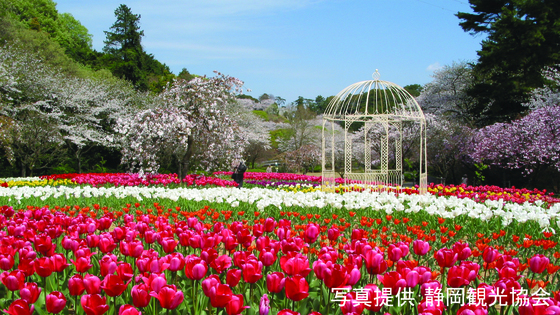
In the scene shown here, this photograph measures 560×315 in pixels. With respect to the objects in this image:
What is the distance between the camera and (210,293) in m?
1.66

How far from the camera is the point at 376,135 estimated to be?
69.5 ft

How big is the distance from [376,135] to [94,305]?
20509 millimetres

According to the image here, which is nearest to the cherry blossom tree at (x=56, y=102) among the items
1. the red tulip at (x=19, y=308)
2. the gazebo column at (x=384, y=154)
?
the gazebo column at (x=384, y=154)

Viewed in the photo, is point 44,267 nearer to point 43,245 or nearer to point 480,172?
point 43,245

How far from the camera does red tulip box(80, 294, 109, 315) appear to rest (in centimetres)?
154

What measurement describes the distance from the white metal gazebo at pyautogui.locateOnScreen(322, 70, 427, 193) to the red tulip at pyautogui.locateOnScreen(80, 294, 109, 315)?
832cm

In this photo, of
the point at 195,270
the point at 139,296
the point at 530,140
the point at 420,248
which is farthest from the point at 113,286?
the point at 530,140

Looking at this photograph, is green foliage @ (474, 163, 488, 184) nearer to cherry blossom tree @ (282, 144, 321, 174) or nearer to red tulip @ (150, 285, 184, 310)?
cherry blossom tree @ (282, 144, 321, 174)

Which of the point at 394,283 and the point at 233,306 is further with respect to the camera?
the point at 394,283

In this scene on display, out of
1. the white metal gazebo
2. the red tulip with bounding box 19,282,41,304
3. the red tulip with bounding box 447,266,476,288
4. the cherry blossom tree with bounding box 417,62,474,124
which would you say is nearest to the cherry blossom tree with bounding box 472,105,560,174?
the white metal gazebo

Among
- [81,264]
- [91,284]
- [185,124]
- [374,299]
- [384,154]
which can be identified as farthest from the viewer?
[384,154]

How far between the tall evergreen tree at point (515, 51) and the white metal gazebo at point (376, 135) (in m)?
3.69

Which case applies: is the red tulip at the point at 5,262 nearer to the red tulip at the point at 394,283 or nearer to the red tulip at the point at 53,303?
the red tulip at the point at 53,303

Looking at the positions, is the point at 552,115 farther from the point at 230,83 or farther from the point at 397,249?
the point at 397,249
